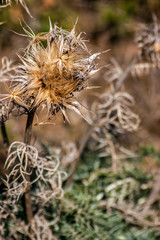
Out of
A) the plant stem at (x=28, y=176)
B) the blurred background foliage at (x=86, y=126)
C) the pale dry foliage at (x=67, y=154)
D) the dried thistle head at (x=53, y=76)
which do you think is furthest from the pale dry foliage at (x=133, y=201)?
the dried thistle head at (x=53, y=76)

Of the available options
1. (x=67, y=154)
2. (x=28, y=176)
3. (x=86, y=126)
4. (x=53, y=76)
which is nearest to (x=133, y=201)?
(x=67, y=154)

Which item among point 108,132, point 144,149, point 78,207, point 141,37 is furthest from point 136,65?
point 78,207

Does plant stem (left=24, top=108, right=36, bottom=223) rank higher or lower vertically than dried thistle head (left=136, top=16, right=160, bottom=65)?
lower

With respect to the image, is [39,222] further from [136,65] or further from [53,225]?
[136,65]

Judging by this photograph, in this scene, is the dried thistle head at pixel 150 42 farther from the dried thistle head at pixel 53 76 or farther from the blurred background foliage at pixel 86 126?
the dried thistle head at pixel 53 76

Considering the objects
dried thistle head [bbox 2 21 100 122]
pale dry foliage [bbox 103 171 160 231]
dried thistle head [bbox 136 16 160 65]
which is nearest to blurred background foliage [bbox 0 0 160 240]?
pale dry foliage [bbox 103 171 160 231]

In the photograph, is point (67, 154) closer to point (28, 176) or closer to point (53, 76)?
point (28, 176)

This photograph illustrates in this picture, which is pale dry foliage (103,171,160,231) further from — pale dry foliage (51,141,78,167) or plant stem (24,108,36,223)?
plant stem (24,108,36,223)
